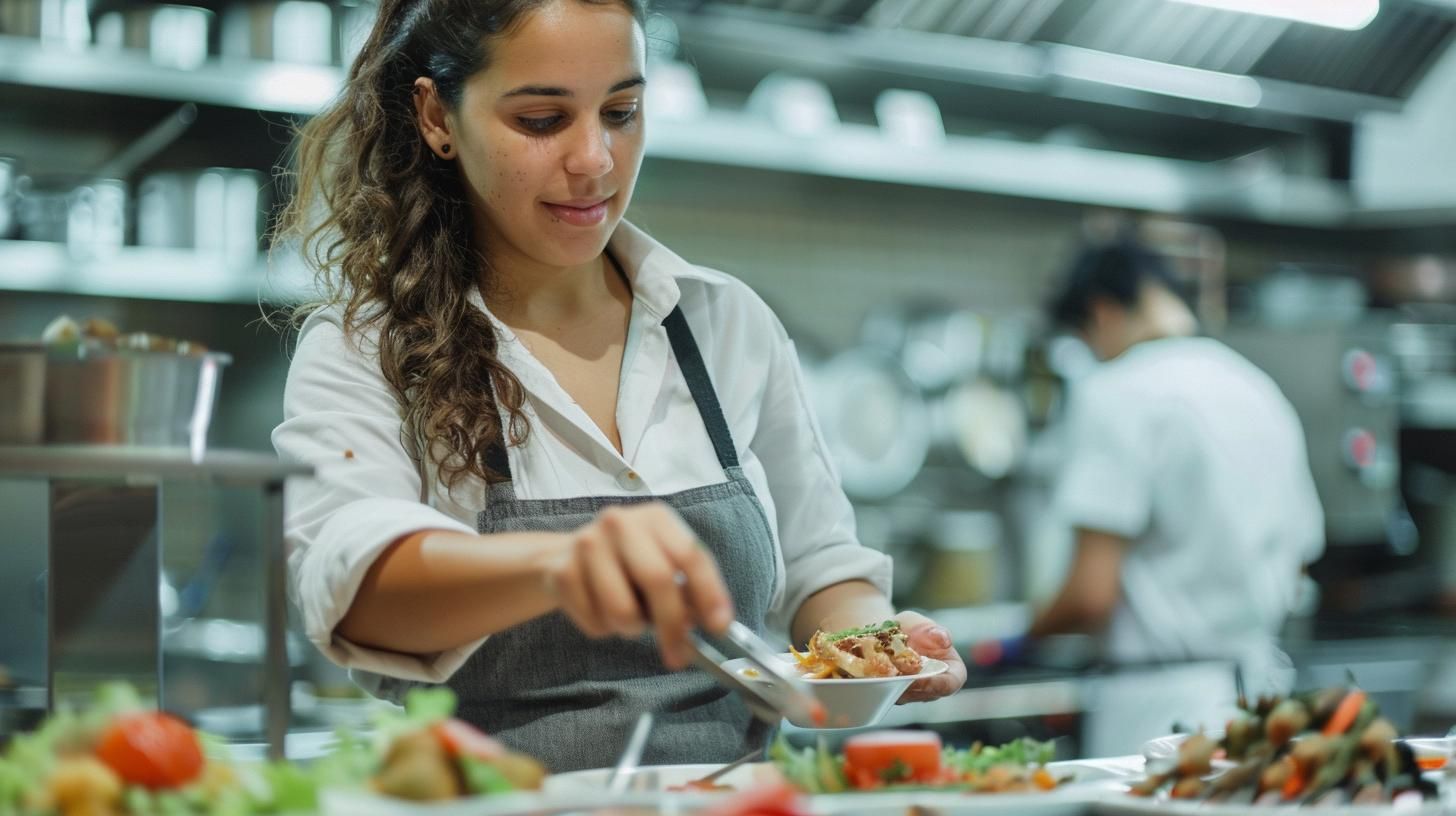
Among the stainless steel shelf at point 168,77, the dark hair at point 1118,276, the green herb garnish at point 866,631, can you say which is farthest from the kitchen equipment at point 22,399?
the dark hair at point 1118,276

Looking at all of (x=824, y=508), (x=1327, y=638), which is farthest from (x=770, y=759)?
(x=1327, y=638)

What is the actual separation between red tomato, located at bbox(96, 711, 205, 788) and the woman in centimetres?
31

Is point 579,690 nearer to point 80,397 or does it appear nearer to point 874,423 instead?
point 80,397

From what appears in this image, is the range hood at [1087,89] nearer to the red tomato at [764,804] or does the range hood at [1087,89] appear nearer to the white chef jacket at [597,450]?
the white chef jacket at [597,450]

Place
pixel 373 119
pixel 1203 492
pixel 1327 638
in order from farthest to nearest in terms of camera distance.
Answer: pixel 1327 638, pixel 1203 492, pixel 373 119

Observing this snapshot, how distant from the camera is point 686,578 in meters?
1.05

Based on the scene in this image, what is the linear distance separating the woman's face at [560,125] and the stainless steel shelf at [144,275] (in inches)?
62.5

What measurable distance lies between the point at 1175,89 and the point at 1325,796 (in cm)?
369

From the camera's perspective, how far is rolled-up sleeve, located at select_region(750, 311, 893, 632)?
78.0 inches

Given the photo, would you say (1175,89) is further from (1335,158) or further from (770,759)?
(770,759)

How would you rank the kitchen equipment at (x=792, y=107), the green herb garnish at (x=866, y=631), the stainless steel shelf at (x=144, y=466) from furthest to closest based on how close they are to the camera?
the kitchen equipment at (x=792, y=107)
the green herb garnish at (x=866, y=631)
the stainless steel shelf at (x=144, y=466)

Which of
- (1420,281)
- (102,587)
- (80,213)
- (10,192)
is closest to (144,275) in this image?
(80,213)

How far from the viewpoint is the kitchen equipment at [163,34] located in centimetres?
332

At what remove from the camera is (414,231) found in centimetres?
181
